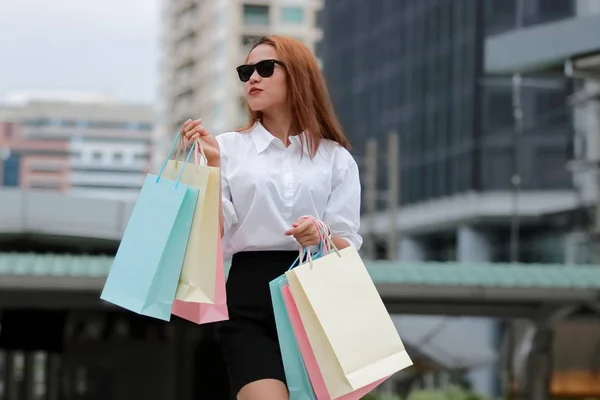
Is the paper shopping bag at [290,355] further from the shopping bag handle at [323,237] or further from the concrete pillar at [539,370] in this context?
the concrete pillar at [539,370]

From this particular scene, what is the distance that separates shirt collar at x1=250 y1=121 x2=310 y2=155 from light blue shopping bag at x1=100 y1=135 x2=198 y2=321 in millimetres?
330

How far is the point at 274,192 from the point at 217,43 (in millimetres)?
88225

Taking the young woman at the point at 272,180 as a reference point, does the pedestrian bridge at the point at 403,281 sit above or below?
below

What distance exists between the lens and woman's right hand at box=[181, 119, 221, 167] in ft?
11.6

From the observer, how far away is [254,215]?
3703 mm

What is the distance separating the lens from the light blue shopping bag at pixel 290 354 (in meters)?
3.46

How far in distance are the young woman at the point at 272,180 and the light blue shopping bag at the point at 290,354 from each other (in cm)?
12

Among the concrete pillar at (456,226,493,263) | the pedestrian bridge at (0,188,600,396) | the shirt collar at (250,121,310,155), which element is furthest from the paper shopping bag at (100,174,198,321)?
the concrete pillar at (456,226,493,263)

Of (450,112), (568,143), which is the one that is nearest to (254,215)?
(568,143)

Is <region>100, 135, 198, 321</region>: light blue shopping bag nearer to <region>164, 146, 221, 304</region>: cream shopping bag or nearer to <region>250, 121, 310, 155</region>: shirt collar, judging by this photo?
<region>164, 146, 221, 304</region>: cream shopping bag

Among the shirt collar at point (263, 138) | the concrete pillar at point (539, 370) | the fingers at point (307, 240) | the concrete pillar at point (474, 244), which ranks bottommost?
the concrete pillar at point (539, 370)

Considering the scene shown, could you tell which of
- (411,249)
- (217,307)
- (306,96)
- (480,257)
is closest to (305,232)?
(217,307)

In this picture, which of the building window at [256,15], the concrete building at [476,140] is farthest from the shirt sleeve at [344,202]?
the building window at [256,15]

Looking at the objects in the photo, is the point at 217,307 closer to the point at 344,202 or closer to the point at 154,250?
the point at 154,250
